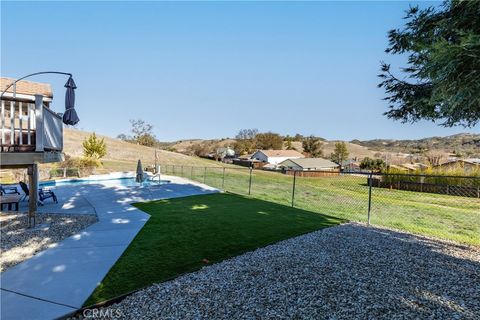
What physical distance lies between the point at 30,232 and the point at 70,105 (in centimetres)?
446

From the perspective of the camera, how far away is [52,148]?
7328mm

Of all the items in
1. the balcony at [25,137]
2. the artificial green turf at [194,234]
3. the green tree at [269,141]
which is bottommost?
the artificial green turf at [194,234]

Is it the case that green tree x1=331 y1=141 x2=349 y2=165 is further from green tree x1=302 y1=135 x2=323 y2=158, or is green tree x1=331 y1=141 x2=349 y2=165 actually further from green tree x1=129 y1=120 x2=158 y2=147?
green tree x1=129 y1=120 x2=158 y2=147

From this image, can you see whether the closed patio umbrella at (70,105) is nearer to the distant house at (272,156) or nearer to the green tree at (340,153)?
the distant house at (272,156)

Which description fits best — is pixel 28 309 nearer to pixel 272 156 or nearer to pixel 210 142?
pixel 272 156

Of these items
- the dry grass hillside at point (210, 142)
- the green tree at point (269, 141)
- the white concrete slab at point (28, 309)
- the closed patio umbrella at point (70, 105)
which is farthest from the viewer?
the dry grass hillside at point (210, 142)

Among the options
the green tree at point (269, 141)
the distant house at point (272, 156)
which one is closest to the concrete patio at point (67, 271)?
the distant house at point (272, 156)

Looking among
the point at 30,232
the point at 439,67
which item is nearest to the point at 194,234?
the point at 30,232

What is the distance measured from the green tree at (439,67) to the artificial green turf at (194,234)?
12.7 ft

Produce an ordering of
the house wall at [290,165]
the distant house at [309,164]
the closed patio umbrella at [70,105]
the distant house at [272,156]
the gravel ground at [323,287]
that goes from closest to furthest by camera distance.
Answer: the gravel ground at [323,287] < the closed patio umbrella at [70,105] < the distant house at [309,164] < the house wall at [290,165] < the distant house at [272,156]

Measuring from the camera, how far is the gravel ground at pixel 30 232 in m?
4.94

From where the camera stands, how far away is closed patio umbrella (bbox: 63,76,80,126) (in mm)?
8842

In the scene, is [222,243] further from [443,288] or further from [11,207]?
[11,207]

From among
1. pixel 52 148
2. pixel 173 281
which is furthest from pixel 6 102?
pixel 173 281
